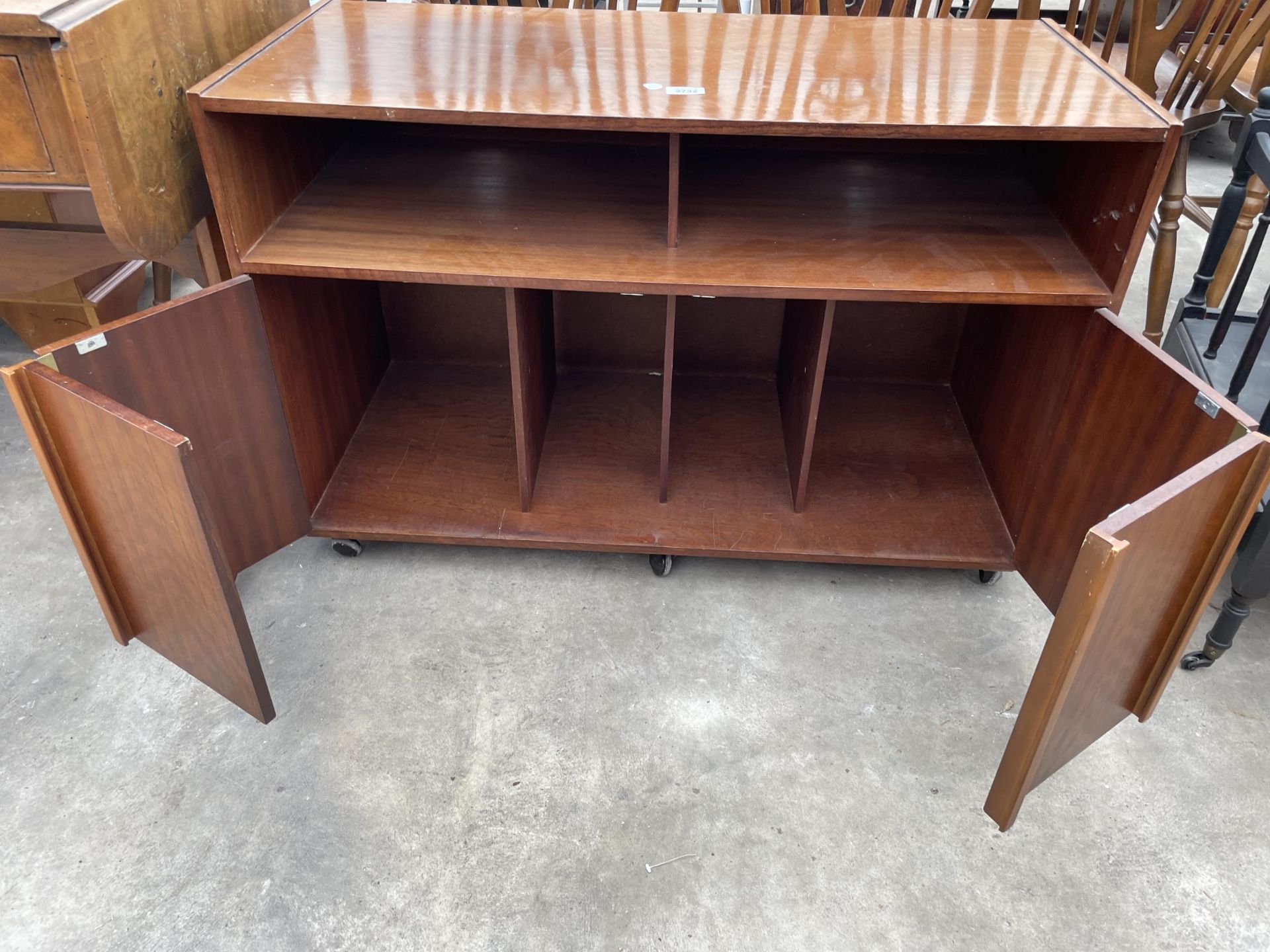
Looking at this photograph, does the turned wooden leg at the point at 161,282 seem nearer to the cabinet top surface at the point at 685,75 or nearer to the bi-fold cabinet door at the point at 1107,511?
the cabinet top surface at the point at 685,75

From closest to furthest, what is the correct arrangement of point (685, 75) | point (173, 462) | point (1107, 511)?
point (173, 462), point (1107, 511), point (685, 75)

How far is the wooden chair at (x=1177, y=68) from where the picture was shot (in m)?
1.65

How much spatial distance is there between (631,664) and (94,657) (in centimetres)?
81

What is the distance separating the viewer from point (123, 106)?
41.0 inches

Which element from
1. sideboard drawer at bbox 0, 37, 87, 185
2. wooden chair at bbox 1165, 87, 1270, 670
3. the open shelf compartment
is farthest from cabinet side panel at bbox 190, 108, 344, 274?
wooden chair at bbox 1165, 87, 1270, 670

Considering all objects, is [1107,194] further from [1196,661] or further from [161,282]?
[161,282]

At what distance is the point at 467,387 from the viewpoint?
5.78 feet

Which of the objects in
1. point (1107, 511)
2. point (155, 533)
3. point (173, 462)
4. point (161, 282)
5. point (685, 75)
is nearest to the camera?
point (173, 462)

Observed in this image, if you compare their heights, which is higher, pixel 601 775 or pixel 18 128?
pixel 18 128

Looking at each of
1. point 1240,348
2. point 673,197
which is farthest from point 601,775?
point 1240,348

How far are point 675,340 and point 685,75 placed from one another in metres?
0.65

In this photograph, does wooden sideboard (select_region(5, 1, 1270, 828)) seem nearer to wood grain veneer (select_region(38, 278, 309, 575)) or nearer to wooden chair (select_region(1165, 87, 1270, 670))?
wood grain veneer (select_region(38, 278, 309, 575))

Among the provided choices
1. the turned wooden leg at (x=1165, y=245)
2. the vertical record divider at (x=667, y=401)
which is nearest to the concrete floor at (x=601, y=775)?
the vertical record divider at (x=667, y=401)

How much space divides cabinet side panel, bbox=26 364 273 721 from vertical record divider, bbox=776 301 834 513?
2.74ft
